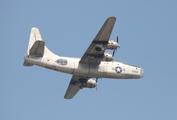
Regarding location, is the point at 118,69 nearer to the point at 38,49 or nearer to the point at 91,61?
the point at 91,61

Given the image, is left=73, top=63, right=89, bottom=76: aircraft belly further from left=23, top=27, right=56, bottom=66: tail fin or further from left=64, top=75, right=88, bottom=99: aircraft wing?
left=64, top=75, right=88, bottom=99: aircraft wing

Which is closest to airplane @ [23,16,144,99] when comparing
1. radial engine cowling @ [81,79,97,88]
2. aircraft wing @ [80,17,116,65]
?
aircraft wing @ [80,17,116,65]

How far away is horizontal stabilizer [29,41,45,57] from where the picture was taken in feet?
165

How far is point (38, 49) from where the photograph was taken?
51125 mm

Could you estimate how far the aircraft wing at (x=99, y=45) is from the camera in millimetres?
49569

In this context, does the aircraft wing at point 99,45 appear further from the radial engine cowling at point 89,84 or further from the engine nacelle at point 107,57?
the radial engine cowling at point 89,84

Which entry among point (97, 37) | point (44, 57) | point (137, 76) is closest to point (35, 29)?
point (44, 57)

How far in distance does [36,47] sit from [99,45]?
6596 mm

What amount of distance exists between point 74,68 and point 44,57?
3457mm

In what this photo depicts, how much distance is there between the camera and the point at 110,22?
49406mm

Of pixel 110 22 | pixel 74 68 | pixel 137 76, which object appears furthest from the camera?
pixel 137 76

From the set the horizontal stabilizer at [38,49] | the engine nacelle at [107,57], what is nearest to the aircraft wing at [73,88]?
the engine nacelle at [107,57]

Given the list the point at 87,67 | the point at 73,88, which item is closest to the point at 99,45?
the point at 87,67

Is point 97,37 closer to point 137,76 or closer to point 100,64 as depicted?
point 100,64
